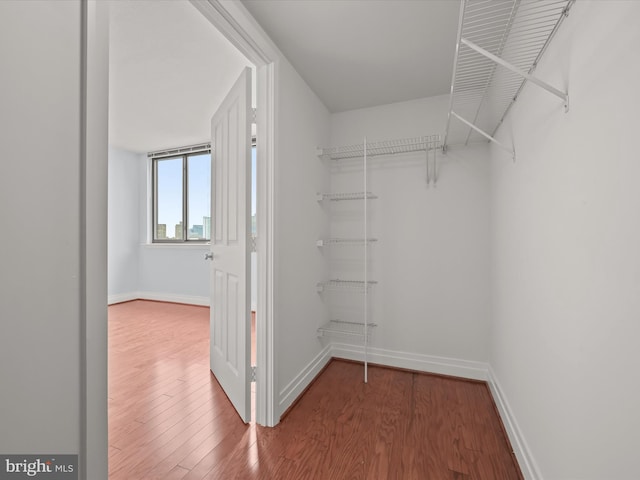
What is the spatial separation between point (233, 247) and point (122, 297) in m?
4.08

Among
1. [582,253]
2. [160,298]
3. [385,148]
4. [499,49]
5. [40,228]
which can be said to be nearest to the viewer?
[40,228]

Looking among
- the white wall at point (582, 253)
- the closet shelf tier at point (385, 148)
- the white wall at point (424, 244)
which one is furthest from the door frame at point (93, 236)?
the white wall at point (424, 244)

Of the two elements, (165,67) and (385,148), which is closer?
(165,67)

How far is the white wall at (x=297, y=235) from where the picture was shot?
1.81 meters

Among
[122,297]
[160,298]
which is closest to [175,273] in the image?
[160,298]

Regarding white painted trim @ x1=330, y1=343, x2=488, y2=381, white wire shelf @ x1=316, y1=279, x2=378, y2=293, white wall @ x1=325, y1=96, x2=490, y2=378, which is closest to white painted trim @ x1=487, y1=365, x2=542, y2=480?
white painted trim @ x1=330, y1=343, x2=488, y2=381

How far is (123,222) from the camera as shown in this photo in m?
4.79

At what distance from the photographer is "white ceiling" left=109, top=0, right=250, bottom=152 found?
5.78 feet

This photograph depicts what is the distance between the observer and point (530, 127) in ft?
4.22

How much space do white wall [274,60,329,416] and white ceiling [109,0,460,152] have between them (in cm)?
24

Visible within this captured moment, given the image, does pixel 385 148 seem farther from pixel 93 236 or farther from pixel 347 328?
pixel 93 236

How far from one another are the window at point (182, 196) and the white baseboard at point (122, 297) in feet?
3.33

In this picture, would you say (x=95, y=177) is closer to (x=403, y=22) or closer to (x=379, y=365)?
(x=403, y=22)

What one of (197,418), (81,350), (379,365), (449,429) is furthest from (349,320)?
(81,350)
